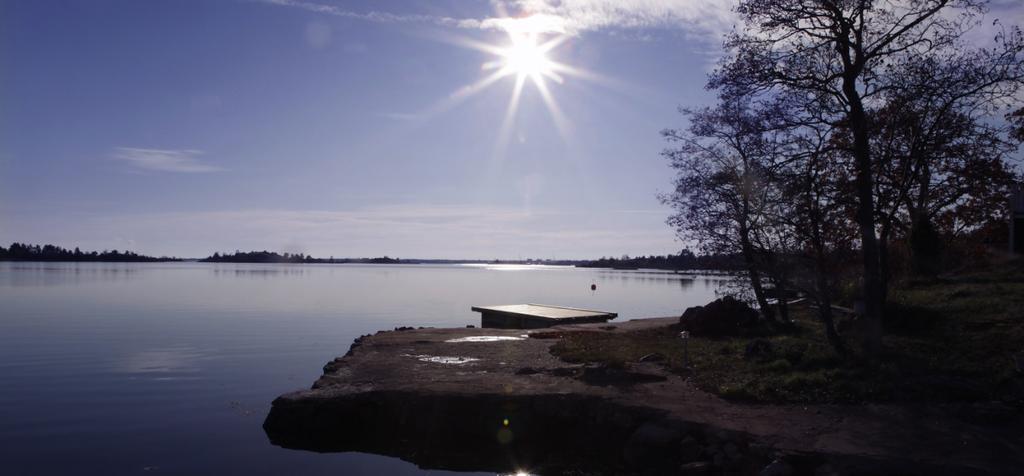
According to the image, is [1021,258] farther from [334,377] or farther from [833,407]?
[334,377]

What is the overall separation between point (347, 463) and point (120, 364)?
15.6 metres

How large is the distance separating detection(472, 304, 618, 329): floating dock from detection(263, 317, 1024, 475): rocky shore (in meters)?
15.6

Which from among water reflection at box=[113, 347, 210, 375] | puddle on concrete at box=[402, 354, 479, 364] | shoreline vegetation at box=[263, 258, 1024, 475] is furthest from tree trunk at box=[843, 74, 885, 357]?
water reflection at box=[113, 347, 210, 375]

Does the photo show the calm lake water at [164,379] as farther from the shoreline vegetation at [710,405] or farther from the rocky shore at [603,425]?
the shoreline vegetation at [710,405]

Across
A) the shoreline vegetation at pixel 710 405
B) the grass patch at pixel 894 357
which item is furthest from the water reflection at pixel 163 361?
the grass patch at pixel 894 357

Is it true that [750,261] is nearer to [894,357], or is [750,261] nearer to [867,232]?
[867,232]

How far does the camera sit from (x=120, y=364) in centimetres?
2502

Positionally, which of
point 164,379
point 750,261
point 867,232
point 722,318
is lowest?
point 164,379

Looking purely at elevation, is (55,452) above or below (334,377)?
below

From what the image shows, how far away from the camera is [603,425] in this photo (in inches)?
526

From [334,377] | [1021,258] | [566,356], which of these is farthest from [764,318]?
[334,377]

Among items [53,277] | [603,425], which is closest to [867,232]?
[603,425]

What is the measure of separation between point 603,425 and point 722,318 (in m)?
13.0

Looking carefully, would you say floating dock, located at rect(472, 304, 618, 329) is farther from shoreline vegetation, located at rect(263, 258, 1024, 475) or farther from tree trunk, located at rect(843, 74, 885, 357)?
tree trunk, located at rect(843, 74, 885, 357)
